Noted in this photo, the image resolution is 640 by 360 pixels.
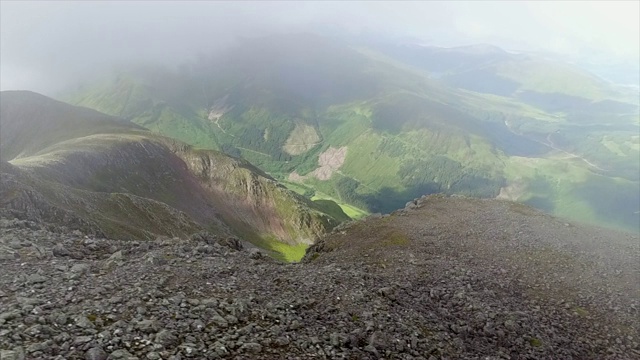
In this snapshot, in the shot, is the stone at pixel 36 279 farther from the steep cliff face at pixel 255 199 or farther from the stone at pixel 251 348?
the steep cliff face at pixel 255 199

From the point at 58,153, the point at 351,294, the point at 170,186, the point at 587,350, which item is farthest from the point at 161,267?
the point at 170,186

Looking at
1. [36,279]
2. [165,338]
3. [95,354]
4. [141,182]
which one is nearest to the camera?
[95,354]

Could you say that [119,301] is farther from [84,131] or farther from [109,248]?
[84,131]

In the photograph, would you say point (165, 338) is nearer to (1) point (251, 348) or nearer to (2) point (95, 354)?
(2) point (95, 354)

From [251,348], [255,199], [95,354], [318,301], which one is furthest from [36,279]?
[255,199]

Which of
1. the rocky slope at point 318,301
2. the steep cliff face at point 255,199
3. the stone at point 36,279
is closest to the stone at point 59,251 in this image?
the rocky slope at point 318,301

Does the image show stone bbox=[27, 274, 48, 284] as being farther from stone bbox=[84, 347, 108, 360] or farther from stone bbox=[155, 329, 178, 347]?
stone bbox=[155, 329, 178, 347]
